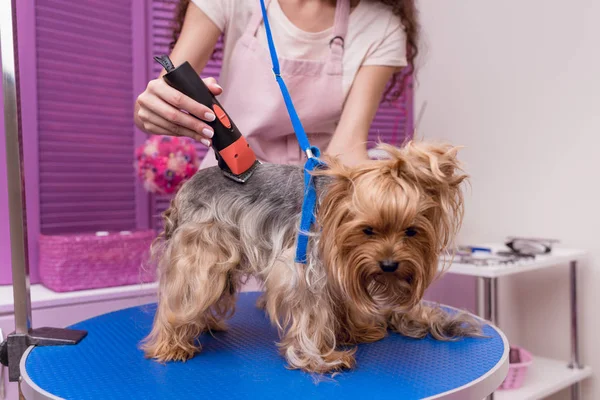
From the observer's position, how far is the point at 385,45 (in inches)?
62.6

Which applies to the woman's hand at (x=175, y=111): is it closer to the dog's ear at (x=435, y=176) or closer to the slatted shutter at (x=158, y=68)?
the dog's ear at (x=435, y=176)

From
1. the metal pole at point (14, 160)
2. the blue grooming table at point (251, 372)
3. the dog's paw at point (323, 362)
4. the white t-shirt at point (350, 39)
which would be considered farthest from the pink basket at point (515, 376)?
the metal pole at point (14, 160)

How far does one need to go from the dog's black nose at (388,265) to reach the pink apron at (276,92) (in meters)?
0.79

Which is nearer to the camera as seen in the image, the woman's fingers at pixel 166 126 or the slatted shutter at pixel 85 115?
the woman's fingers at pixel 166 126

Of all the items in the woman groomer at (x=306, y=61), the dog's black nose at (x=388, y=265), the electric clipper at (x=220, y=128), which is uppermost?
the woman groomer at (x=306, y=61)

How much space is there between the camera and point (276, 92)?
5.08 ft

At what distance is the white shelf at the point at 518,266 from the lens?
182 centimetres

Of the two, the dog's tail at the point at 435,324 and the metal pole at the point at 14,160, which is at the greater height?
the metal pole at the point at 14,160

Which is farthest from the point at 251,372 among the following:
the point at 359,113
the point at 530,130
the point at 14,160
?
the point at 530,130

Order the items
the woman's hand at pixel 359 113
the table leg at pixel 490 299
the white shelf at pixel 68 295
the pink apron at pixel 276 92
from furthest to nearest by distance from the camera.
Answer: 1. the table leg at pixel 490 299
2. the white shelf at pixel 68 295
3. the pink apron at pixel 276 92
4. the woman's hand at pixel 359 113

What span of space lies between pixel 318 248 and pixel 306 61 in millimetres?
795

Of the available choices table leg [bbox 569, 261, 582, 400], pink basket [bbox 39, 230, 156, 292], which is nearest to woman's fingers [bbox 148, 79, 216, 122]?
pink basket [bbox 39, 230, 156, 292]

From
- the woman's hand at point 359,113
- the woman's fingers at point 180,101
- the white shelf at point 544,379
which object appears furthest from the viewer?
the white shelf at point 544,379

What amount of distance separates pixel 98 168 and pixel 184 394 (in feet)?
4.98
